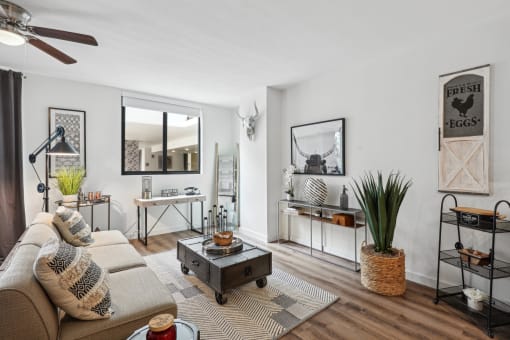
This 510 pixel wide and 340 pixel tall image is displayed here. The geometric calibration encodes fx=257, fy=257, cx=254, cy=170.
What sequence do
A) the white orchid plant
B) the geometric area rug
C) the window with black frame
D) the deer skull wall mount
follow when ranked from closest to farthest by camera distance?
the geometric area rug
the white orchid plant
the deer skull wall mount
the window with black frame

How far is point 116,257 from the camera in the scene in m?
2.38

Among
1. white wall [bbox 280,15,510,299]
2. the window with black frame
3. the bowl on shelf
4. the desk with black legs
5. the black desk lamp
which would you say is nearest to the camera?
white wall [bbox 280,15,510,299]

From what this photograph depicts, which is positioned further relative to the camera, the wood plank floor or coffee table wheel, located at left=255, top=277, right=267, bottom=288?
coffee table wheel, located at left=255, top=277, right=267, bottom=288

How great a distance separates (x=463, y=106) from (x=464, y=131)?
0.24m

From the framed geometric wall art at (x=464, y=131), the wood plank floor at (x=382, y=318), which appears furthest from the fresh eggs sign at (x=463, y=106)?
the wood plank floor at (x=382, y=318)

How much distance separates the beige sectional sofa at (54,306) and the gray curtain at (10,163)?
1.56 meters

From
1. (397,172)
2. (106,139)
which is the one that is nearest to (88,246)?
(106,139)

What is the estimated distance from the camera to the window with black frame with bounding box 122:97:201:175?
4473 millimetres

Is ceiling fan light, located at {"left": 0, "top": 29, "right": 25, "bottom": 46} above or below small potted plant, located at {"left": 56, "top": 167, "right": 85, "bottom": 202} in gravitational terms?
above

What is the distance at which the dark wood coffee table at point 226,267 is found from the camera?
2.32 meters

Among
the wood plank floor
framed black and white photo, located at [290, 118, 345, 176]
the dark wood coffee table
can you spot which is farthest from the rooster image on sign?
the dark wood coffee table

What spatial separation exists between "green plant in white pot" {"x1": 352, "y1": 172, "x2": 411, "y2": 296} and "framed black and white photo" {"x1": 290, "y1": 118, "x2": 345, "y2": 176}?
953 mm

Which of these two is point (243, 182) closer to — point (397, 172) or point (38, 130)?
point (397, 172)

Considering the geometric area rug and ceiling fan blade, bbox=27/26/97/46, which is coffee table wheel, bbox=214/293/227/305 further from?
ceiling fan blade, bbox=27/26/97/46
